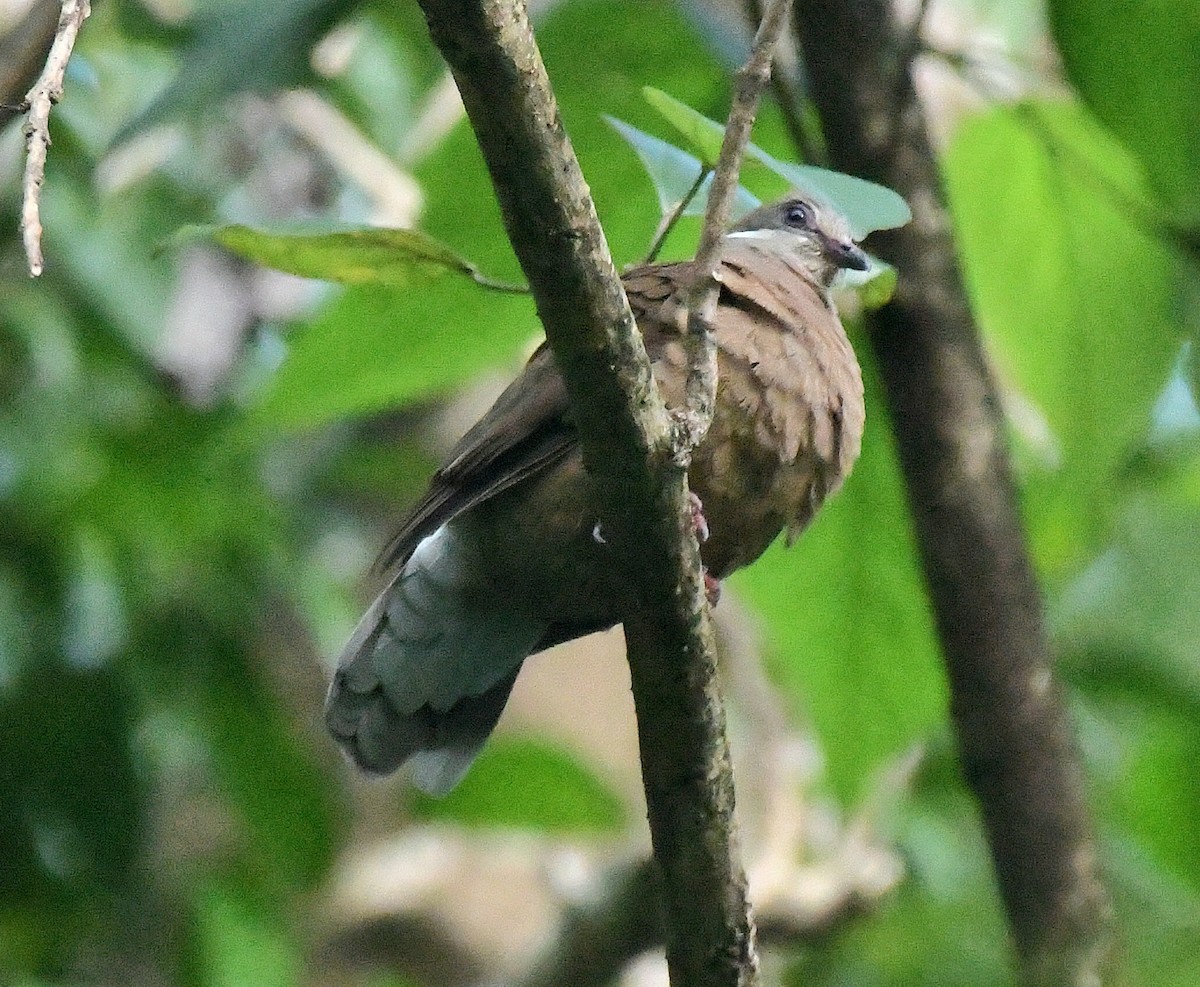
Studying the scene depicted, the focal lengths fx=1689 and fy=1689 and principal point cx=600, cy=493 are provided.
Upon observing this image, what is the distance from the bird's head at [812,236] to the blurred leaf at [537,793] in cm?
140

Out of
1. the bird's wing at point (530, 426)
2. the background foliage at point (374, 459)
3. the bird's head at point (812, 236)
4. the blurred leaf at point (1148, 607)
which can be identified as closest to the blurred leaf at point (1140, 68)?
the background foliage at point (374, 459)

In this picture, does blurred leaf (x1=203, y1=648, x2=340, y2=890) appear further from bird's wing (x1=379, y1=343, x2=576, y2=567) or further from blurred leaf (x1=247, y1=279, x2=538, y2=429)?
bird's wing (x1=379, y1=343, x2=576, y2=567)

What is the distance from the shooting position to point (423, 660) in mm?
2662

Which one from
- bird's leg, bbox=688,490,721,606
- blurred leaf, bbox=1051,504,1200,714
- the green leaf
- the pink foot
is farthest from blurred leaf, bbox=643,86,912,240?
blurred leaf, bbox=1051,504,1200,714

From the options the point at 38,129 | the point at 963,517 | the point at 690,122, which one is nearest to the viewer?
the point at 38,129

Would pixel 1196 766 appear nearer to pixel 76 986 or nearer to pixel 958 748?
pixel 958 748

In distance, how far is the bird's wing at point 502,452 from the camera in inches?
91.9

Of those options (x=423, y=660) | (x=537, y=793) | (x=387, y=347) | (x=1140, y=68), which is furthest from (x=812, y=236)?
(x=537, y=793)

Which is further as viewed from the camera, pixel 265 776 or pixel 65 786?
pixel 265 776

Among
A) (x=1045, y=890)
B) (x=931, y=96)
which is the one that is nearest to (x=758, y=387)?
(x=1045, y=890)

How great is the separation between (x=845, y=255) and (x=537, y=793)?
1.60 metres

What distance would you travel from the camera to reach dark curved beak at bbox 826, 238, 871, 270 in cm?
288

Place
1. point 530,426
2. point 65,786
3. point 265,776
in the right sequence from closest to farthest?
1. point 530,426
2. point 65,786
3. point 265,776

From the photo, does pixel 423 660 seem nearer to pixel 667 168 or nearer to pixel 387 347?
pixel 387 347
